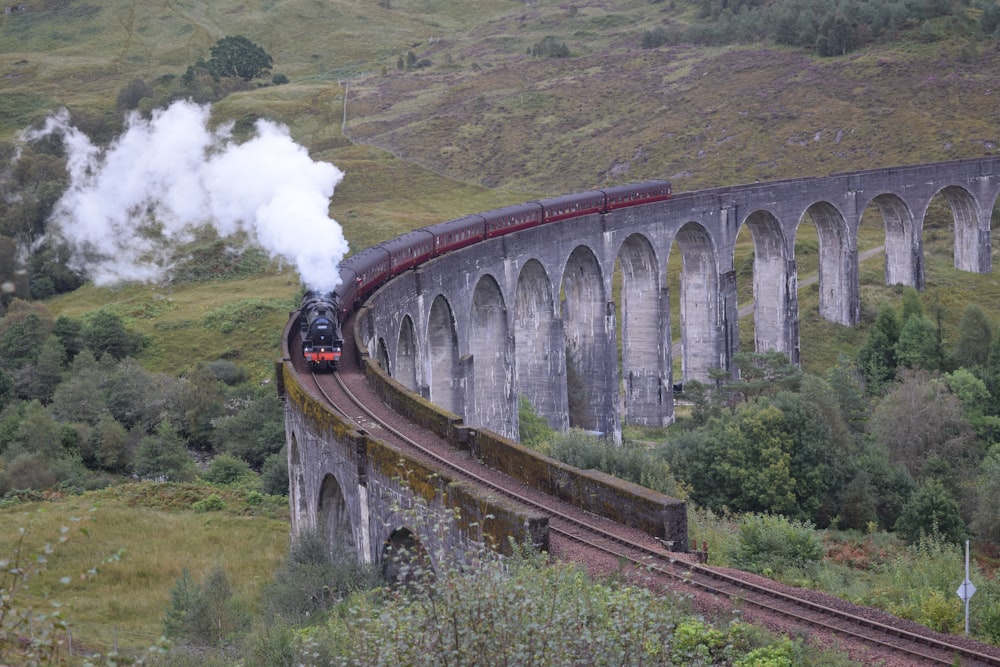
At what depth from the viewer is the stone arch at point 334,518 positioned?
78.5 ft

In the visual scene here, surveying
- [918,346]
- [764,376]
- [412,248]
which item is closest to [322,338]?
[412,248]

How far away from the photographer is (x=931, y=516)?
30.9 m

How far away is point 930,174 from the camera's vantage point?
63.7m

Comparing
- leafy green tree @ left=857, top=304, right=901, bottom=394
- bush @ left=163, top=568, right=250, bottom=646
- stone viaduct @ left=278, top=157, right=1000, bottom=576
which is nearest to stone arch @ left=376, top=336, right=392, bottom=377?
stone viaduct @ left=278, top=157, right=1000, bottom=576

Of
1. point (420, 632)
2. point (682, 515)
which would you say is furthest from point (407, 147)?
point (420, 632)

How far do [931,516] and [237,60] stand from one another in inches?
3779

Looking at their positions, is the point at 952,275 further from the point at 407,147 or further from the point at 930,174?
the point at 407,147

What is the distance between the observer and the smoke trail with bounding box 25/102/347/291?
5284cm

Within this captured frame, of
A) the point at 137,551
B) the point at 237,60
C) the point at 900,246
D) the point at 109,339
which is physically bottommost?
the point at 137,551

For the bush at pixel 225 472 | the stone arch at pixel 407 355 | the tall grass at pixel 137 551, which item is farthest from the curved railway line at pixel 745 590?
the bush at pixel 225 472

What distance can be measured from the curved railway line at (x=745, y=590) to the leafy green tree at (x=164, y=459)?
70.9 feet

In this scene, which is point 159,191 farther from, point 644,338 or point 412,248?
point 412,248

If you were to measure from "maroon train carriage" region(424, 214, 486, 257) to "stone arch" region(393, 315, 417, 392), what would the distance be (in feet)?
12.0

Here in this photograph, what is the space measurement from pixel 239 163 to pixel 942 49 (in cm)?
6250
